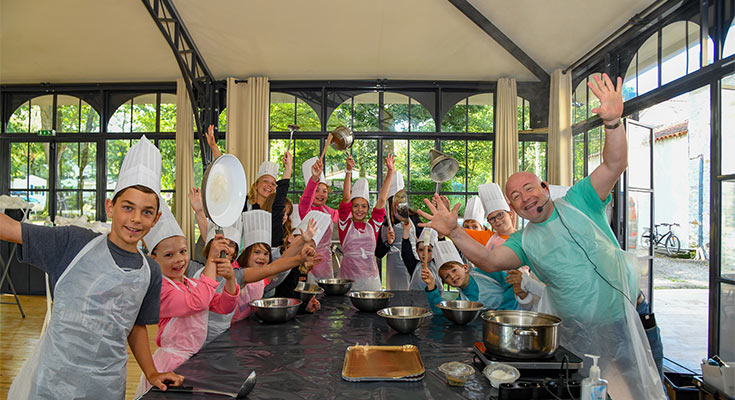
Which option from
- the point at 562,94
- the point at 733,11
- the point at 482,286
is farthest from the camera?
the point at 562,94

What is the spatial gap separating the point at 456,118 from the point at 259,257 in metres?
4.02

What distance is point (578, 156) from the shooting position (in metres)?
4.95

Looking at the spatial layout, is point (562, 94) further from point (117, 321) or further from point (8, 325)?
point (8, 325)

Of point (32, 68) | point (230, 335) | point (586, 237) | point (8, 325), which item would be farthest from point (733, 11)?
point (32, 68)

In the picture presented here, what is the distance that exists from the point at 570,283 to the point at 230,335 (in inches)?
56.5

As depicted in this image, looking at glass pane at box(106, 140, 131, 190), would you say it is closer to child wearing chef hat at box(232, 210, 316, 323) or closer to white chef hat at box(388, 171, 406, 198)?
white chef hat at box(388, 171, 406, 198)

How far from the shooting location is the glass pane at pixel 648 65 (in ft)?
12.1

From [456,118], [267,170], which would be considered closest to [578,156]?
[456,118]

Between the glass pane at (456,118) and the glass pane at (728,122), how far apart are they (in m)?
3.07

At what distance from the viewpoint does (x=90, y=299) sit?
4.63ft

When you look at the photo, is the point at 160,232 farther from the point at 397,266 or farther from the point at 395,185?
the point at 395,185

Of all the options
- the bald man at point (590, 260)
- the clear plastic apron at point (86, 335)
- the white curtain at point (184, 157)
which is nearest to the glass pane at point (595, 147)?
the bald man at point (590, 260)

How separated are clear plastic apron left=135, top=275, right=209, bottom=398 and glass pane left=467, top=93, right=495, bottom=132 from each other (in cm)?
460

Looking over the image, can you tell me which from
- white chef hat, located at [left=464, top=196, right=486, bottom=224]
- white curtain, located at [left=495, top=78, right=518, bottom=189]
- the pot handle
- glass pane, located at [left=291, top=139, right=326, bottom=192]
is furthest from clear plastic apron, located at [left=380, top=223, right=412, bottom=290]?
the pot handle
